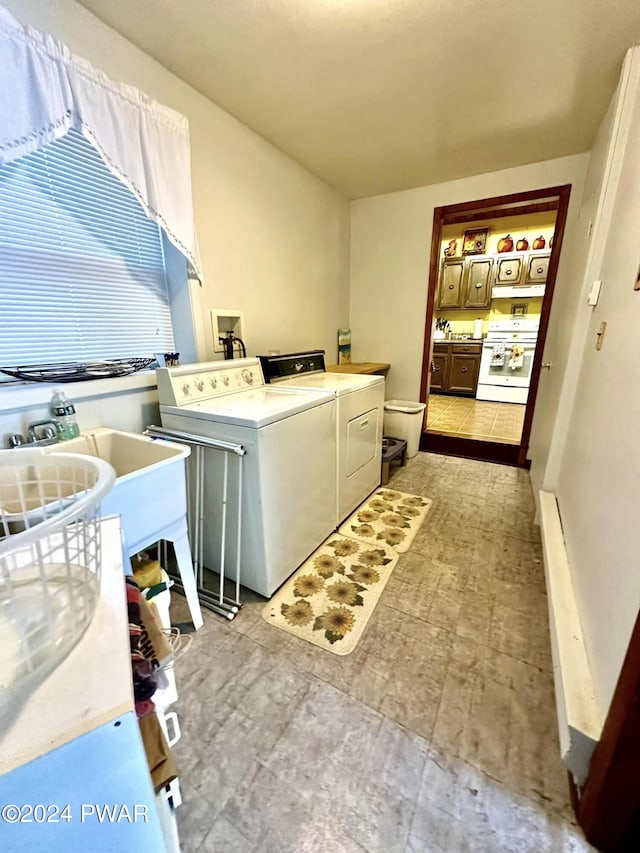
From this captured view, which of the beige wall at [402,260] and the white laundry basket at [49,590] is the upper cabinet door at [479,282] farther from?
the white laundry basket at [49,590]

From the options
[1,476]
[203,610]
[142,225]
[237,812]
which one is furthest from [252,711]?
[142,225]

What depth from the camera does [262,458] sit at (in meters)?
1.45

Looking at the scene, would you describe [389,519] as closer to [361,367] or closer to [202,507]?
[202,507]

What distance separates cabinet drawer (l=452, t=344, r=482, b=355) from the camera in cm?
536

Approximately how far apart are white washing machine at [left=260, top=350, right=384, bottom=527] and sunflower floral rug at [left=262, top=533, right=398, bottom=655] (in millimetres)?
281

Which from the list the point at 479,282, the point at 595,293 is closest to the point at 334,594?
the point at 595,293

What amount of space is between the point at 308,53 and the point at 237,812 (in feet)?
9.09

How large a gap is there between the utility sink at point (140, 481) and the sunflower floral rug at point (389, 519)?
118 cm

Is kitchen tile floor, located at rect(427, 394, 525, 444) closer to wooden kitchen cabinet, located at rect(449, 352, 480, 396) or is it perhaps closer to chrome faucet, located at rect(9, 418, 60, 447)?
wooden kitchen cabinet, located at rect(449, 352, 480, 396)

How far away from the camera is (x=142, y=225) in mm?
1754

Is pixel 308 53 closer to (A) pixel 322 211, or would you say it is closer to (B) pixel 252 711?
(A) pixel 322 211

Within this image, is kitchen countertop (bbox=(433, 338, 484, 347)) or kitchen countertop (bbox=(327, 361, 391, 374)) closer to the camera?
kitchen countertop (bbox=(327, 361, 391, 374))

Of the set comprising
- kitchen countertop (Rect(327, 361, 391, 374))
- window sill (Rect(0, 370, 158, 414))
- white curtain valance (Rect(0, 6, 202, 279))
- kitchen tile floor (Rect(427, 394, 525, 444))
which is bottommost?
kitchen tile floor (Rect(427, 394, 525, 444))

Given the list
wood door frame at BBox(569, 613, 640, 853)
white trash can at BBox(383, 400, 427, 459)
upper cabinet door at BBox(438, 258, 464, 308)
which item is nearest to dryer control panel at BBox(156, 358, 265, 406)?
white trash can at BBox(383, 400, 427, 459)
